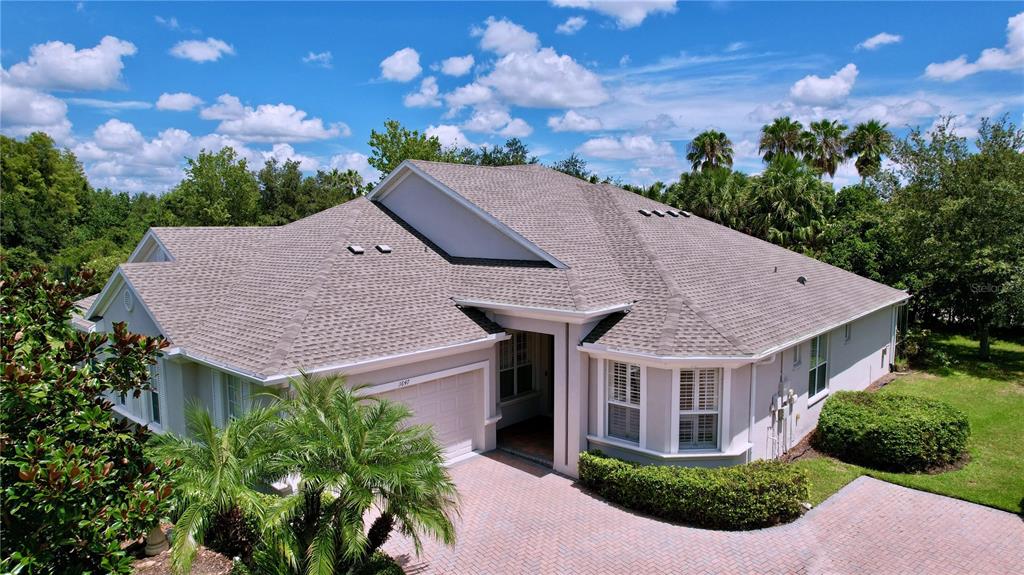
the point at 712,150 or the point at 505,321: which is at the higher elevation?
the point at 712,150

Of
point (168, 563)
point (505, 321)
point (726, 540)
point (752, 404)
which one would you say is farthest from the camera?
point (505, 321)

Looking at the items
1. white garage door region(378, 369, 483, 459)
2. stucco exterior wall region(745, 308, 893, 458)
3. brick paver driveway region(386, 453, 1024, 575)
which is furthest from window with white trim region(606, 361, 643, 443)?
white garage door region(378, 369, 483, 459)

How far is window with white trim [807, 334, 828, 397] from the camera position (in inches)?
663

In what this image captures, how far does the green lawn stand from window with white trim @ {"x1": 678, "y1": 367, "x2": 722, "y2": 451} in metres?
2.61

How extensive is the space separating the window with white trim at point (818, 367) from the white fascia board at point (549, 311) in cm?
625

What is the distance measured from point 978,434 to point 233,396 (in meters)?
19.4

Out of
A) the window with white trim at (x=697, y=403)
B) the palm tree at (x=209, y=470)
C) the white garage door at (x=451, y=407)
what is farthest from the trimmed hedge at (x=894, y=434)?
the palm tree at (x=209, y=470)

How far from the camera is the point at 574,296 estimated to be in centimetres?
1406

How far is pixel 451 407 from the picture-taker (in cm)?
1460

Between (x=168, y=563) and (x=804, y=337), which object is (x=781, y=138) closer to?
(x=804, y=337)

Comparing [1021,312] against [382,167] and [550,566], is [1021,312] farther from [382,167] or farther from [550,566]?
[382,167]

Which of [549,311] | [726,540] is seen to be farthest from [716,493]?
[549,311]

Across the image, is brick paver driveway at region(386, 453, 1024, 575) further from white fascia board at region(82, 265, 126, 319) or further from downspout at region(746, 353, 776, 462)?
white fascia board at region(82, 265, 126, 319)

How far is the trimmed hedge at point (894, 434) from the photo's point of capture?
46.2 ft
